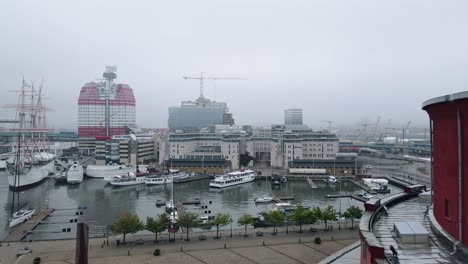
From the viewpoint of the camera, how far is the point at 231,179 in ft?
73.0

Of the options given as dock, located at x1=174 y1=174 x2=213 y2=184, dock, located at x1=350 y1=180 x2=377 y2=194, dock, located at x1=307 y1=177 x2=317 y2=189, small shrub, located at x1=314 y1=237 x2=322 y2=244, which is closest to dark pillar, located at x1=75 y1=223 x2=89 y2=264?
small shrub, located at x1=314 y1=237 x2=322 y2=244

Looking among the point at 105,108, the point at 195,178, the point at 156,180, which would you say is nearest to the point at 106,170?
the point at 156,180

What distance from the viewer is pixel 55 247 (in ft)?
33.7

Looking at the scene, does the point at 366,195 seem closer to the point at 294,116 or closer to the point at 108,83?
the point at 108,83

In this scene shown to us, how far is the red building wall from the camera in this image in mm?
2969

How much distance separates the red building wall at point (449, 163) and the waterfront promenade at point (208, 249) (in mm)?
5942

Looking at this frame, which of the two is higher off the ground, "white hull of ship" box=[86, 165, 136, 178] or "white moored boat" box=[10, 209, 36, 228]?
"white hull of ship" box=[86, 165, 136, 178]

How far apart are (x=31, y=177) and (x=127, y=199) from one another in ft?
23.9

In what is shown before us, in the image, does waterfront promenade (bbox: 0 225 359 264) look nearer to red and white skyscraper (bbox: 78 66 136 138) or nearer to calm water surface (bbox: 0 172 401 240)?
calm water surface (bbox: 0 172 401 240)

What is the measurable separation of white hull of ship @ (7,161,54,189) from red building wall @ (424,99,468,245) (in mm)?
20620

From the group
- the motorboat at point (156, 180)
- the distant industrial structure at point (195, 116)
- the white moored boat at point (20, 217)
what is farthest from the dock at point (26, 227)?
the distant industrial structure at point (195, 116)

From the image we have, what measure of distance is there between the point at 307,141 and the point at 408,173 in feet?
24.1

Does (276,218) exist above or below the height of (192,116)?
below

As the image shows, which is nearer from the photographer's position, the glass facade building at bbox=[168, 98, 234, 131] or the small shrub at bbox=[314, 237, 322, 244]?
the small shrub at bbox=[314, 237, 322, 244]
